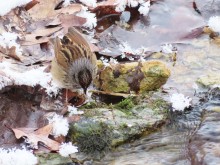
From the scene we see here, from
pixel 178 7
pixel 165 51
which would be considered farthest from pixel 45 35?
pixel 178 7

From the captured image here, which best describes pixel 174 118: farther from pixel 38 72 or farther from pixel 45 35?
pixel 45 35

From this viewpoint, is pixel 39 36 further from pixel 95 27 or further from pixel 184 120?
pixel 184 120

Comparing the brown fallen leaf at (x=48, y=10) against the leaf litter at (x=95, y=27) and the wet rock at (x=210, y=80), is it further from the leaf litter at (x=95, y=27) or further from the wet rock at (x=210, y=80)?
the wet rock at (x=210, y=80)

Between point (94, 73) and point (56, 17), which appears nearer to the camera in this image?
point (94, 73)

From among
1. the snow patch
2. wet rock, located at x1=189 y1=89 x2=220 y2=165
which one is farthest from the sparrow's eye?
wet rock, located at x1=189 y1=89 x2=220 y2=165

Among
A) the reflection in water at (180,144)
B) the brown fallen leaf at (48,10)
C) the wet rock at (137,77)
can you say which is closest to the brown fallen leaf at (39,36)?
the brown fallen leaf at (48,10)

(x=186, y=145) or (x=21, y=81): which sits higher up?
(x=21, y=81)
